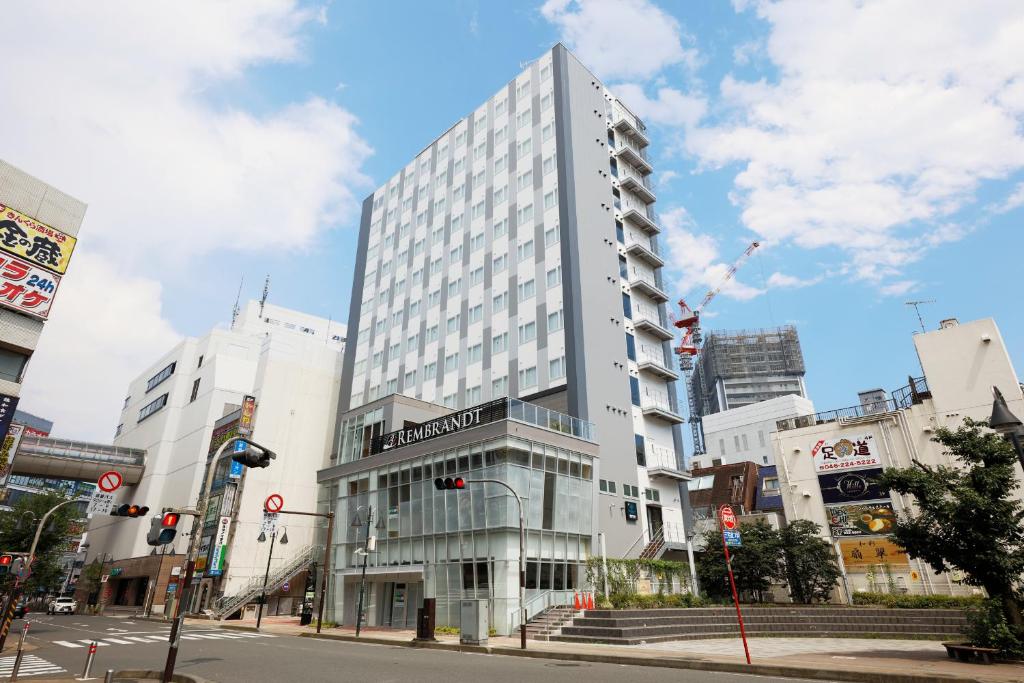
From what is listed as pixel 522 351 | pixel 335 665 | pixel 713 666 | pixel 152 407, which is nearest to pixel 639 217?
pixel 522 351

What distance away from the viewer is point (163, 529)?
14.4 metres

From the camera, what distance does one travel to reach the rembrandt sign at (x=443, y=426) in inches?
1443

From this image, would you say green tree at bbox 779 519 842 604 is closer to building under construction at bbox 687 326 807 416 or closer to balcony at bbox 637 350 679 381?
balcony at bbox 637 350 679 381

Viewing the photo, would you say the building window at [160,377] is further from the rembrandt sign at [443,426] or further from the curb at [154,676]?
the curb at [154,676]

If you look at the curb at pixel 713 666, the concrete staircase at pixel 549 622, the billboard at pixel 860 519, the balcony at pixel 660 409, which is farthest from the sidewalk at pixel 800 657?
the balcony at pixel 660 409

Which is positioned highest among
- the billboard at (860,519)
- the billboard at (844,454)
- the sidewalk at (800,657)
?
the billboard at (844,454)

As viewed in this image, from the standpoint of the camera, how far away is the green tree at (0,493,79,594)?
43656 mm

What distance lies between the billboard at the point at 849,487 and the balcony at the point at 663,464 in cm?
1110

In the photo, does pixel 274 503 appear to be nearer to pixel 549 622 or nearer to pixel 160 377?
pixel 549 622

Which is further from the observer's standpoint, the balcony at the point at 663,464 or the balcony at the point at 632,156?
the balcony at the point at 632,156

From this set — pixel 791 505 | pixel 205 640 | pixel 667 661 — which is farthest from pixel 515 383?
pixel 667 661

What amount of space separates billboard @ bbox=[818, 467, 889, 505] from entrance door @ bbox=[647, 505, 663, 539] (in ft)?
39.8

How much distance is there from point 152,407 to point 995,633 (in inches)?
3635

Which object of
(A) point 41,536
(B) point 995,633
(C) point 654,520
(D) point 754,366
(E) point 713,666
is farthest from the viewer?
(D) point 754,366
